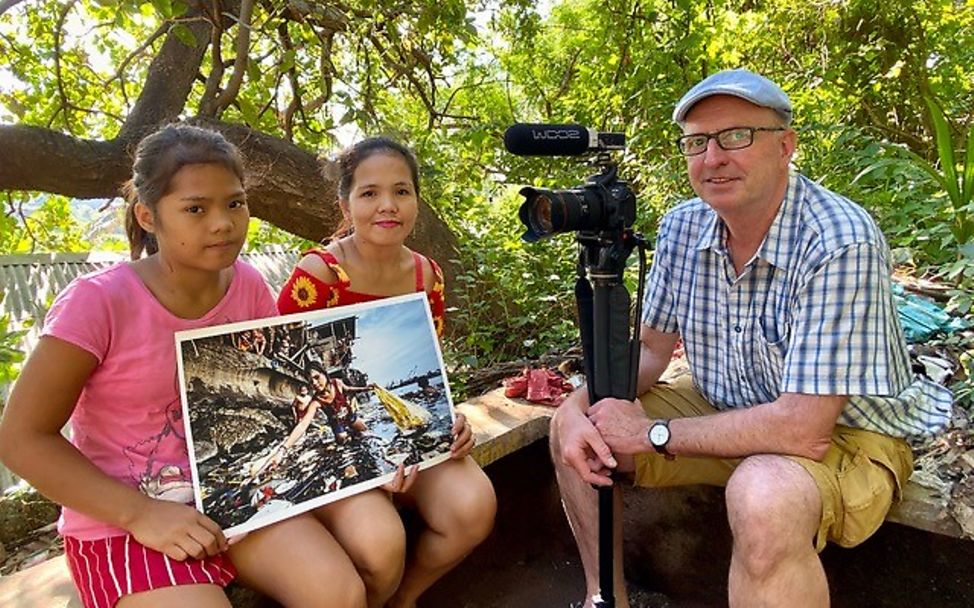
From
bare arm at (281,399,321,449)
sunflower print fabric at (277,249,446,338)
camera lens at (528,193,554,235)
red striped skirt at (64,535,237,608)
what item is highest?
camera lens at (528,193,554,235)

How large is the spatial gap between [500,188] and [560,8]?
118 inches

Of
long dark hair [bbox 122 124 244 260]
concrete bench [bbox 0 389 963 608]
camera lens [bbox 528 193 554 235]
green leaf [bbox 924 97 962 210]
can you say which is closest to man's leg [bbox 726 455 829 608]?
concrete bench [bbox 0 389 963 608]

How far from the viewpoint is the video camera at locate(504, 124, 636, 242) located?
50.6 inches

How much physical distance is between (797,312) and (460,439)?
0.85 metres

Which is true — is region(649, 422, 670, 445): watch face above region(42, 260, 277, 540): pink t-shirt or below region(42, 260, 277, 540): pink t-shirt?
below

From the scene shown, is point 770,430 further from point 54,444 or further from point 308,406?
point 54,444

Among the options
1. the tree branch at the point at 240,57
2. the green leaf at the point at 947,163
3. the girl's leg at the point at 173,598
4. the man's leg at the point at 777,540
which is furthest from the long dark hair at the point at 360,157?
the green leaf at the point at 947,163

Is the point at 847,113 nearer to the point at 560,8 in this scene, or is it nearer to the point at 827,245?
the point at 560,8

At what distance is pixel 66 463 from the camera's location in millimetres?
1199

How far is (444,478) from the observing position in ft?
5.35

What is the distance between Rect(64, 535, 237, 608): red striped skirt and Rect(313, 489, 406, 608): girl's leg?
10.7 inches

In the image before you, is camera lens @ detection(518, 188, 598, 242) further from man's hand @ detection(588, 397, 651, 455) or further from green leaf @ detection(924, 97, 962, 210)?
green leaf @ detection(924, 97, 962, 210)

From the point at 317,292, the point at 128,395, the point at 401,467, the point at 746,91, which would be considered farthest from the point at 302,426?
the point at 746,91

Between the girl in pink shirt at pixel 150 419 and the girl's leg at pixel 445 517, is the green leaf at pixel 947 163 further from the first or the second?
the girl in pink shirt at pixel 150 419
